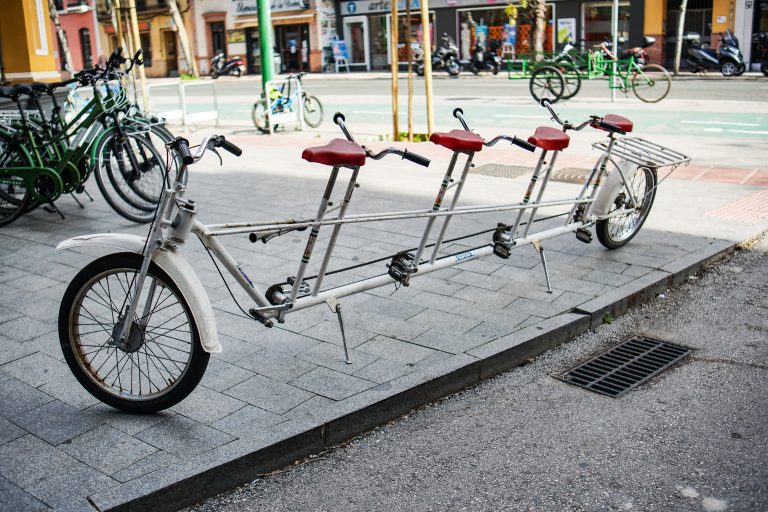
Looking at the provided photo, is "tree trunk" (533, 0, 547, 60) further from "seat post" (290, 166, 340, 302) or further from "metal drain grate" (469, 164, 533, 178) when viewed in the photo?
"seat post" (290, 166, 340, 302)

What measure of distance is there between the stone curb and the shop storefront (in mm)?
37455

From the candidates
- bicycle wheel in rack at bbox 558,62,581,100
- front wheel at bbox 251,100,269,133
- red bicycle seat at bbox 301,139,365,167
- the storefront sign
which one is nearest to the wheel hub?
red bicycle seat at bbox 301,139,365,167

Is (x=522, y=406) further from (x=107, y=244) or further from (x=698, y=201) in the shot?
(x=698, y=201)

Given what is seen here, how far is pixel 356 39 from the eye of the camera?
1633 inches

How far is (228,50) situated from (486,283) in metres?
42.0

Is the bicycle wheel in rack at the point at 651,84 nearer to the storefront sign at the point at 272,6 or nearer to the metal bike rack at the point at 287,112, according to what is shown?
the metal bike rack at the point at 287,112

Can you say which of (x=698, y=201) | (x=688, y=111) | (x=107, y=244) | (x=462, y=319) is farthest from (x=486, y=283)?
(x=688, y=111)

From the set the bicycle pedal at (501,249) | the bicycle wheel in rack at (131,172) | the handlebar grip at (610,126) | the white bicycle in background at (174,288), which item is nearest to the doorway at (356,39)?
the bicycle wheel in rack at (131,172)

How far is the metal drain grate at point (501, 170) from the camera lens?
10.3m

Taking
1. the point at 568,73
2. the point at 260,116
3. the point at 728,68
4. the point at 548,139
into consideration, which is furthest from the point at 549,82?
the point at 548,139

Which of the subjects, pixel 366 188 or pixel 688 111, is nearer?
pixel 366 188

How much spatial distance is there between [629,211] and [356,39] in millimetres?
36426

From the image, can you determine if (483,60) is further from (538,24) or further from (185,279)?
(185,279)

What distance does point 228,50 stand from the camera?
150 feet
